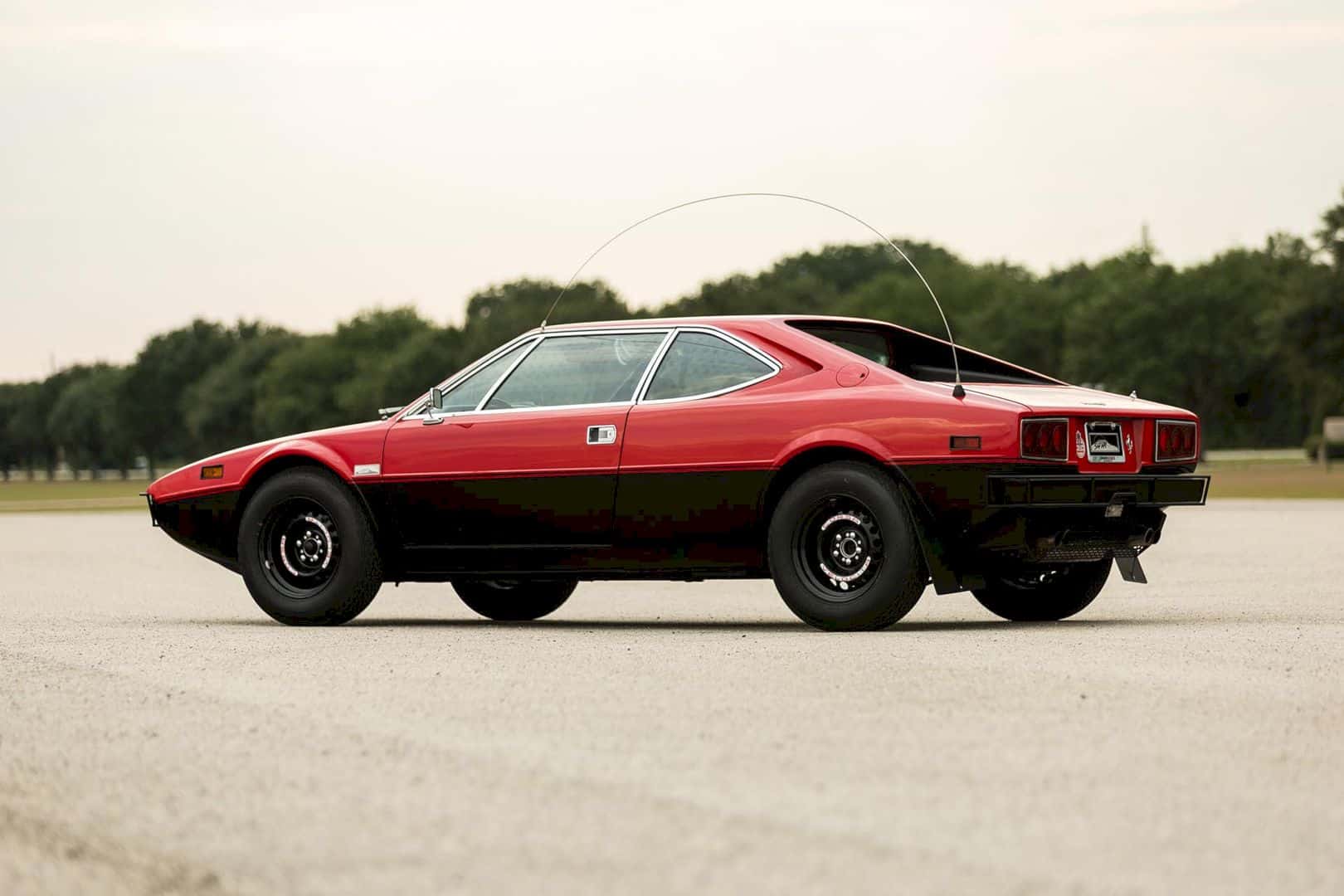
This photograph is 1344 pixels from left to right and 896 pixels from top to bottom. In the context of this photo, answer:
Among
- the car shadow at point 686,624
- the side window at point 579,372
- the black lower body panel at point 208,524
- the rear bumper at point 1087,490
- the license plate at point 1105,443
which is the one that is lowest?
the car shadow at point 686,624

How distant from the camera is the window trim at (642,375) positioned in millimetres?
10156

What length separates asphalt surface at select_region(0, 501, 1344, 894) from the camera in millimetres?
4523

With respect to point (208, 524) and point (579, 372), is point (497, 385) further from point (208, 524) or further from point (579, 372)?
point (208, 524)

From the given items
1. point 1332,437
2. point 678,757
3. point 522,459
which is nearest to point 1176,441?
point 522,459

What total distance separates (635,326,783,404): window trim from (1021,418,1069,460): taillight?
138 cm

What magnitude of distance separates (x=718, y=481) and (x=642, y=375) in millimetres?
854

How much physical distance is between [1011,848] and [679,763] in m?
1.41

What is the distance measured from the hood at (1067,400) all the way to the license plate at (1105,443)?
7 centimetres

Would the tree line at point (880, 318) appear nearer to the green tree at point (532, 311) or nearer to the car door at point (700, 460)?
the green tree at point (532, 311)

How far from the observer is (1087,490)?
9.38m

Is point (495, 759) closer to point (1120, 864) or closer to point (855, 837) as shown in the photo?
point (855, 837)

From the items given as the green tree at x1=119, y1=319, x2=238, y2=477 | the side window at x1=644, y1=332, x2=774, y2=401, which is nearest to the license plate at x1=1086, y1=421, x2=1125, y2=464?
the side window at x1=644, y1=332, x2=774, y2=401

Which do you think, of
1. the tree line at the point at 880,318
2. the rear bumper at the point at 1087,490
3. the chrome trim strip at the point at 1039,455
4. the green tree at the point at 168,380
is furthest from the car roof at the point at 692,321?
the green tree at the point at 168,380

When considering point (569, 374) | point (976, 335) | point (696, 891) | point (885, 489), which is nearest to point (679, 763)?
point (696, 891)
